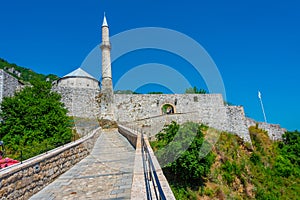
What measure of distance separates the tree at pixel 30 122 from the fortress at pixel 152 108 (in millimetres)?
6994

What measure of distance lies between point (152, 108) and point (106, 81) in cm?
630

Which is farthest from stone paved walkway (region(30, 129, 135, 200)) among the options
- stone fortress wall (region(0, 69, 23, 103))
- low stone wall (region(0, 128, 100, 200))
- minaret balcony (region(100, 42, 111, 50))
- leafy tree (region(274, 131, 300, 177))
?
minaret balcony (region(100, 42, 111, 50))

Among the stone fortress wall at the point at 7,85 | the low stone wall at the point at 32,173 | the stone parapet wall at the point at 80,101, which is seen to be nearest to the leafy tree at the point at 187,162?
the low stone wall at the point at 32,173

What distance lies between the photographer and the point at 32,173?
14.1ft

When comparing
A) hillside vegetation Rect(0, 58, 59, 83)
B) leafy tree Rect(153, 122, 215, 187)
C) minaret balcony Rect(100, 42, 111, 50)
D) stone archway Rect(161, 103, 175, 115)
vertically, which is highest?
hillside vegetation Rect(0, 58, 59, 83)

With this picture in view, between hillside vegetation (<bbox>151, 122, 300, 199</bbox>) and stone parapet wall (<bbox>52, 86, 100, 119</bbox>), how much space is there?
27.8 ft

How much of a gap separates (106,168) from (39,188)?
1959 mm

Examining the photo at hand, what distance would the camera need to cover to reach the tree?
1147 cm

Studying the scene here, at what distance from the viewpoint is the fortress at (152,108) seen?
21516 millimetres

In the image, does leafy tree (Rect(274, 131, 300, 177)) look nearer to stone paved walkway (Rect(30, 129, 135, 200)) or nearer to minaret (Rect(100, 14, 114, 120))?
minaret (Rect(100, 14, 114, 120))

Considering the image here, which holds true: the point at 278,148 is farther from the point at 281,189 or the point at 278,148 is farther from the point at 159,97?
the point at 159,97

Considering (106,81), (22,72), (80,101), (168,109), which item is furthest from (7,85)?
(22,72)

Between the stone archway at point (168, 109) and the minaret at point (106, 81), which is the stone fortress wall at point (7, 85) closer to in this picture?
the minaret at point (106, 81)

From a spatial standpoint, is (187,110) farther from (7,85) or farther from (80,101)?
(7,85)
